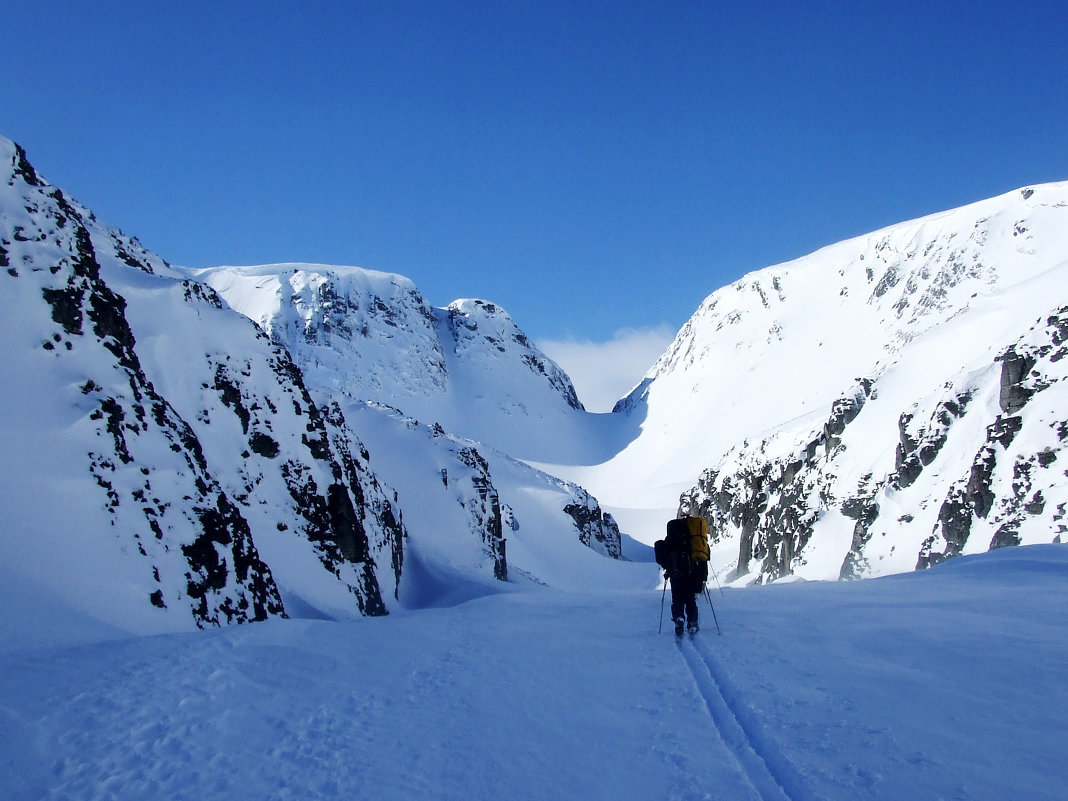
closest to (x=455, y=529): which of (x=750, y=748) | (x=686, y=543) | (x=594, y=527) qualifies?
(x=686, y=543)

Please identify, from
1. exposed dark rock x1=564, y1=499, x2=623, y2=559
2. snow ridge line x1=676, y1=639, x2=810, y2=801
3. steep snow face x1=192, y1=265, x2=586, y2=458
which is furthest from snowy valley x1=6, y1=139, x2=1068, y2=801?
steep snow face x1=192, y1=265, x2=586, y2=458

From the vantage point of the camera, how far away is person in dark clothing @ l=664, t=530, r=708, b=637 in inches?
355

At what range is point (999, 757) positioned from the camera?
4223 millimetres

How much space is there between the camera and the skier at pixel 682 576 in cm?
902

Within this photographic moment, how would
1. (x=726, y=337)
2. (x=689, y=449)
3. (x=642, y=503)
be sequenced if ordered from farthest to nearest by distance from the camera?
(x=726, y=337), (x=689, y=449), (x=642, y=503)

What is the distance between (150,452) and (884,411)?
46.1 m

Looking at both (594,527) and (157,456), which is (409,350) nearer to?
(594,527)

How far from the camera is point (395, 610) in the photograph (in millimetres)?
25344

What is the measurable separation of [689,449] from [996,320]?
76631 millimetres

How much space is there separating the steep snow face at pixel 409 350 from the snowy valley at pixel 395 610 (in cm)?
8636

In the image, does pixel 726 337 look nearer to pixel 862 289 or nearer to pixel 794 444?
pixel 862 289

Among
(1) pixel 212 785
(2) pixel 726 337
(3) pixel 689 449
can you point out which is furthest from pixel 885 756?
(2) pixel 726 337

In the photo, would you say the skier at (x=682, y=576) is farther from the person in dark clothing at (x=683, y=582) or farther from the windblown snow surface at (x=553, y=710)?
the windblown snow surface at (x=553, y=710)

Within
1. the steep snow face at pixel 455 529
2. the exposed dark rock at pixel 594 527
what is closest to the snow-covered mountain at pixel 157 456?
the steep snow face at pixel 455 529
